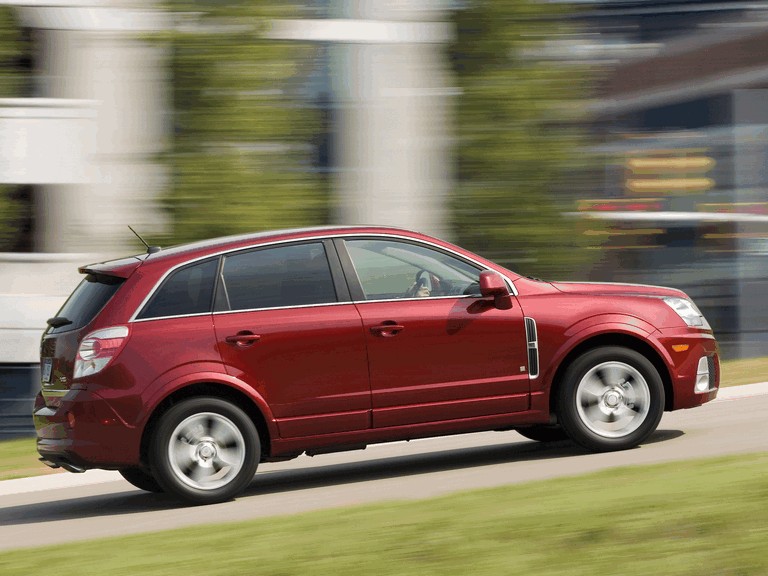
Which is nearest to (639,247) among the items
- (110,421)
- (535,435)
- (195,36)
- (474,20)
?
(474,20)

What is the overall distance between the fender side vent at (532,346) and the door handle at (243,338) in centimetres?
181

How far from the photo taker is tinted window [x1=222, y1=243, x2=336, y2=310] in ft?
27.6

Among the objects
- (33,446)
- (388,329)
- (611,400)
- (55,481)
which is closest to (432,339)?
(388,329)

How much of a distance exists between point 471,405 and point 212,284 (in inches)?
73.7

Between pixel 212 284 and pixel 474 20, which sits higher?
pixel 474 20

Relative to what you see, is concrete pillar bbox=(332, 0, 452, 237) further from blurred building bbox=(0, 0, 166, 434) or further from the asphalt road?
the asphalt road

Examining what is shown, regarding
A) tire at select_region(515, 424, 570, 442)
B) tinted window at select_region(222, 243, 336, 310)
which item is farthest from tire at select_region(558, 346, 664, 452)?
tinted window at select_region(222, 243, 336, 310)

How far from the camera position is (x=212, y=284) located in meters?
8.38

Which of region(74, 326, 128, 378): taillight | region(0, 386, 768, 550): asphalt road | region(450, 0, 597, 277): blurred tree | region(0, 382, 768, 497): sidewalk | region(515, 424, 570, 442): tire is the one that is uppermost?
region(450, 0, 597, 277): blurred tree

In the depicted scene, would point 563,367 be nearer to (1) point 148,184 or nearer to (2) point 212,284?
(2) point 212,284

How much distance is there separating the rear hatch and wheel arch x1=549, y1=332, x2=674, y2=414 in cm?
290

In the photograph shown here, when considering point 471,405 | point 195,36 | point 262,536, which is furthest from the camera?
point 195,36

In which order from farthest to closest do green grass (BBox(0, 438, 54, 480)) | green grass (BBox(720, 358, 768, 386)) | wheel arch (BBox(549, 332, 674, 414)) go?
green grass (BBox(720, 358, 768, 386)) → green grass (BBox(0, 438, 54, 480)) → wheel arch (BBox(549, 332, 674, 414))

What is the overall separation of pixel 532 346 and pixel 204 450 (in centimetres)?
227
